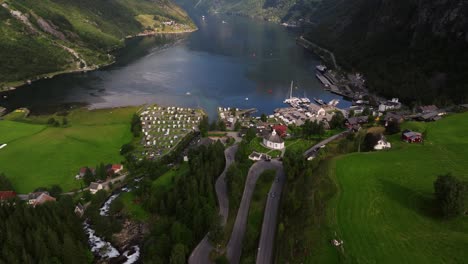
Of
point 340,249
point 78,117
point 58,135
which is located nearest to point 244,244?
point 340,249

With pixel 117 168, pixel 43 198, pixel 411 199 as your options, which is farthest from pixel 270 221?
pixel 43 198

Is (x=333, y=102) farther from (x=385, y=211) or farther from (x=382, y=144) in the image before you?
(x=385, y=211)

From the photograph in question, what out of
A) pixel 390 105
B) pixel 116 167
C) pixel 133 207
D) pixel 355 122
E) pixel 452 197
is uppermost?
pixel 452 197

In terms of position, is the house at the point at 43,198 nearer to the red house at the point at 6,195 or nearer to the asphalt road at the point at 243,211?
the red house at the point at 6,195

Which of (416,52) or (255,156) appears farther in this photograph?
(416,52)

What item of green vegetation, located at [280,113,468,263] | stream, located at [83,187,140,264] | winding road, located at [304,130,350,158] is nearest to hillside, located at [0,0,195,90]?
stream, located at [83,187,140,264]

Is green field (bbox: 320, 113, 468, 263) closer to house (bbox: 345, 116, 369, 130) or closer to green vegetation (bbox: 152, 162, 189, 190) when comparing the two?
house (bbox: 345, 116, 369, 130)

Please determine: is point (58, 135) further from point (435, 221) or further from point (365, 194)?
point (435, 221)
